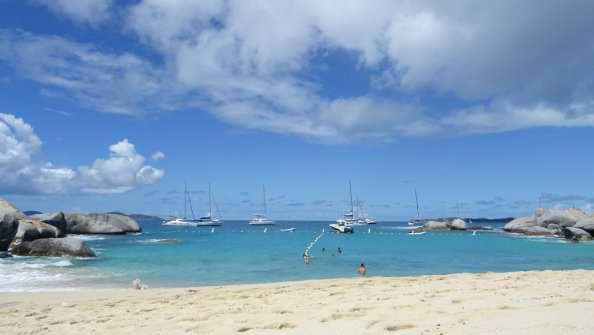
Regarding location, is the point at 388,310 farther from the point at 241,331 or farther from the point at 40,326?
the point at 40,326

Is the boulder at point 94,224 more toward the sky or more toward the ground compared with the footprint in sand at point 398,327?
more toward the sky

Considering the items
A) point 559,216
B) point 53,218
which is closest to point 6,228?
point 53,218

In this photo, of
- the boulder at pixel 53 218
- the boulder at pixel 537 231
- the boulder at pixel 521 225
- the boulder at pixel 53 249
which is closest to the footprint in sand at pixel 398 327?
the boulder at pixel 53 249

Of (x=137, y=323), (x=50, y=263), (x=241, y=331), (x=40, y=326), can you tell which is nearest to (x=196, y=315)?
(x=137, y=323)

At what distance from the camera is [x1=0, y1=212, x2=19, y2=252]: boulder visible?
35.2 meters

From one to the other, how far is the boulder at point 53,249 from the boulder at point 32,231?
7.84 meters

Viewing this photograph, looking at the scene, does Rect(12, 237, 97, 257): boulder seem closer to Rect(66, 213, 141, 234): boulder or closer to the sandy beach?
the sandy beach

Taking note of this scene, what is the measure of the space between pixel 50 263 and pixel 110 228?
177 feet

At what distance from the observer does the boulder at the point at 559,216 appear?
287ft

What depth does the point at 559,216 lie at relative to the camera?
9044 centimetres

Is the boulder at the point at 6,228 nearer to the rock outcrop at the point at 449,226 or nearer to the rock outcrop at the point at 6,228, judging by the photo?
the rock outcrop at the point at 6,228

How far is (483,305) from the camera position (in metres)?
8.23

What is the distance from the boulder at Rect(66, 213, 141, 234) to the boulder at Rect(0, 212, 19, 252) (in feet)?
144

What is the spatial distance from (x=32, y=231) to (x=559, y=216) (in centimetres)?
9403
